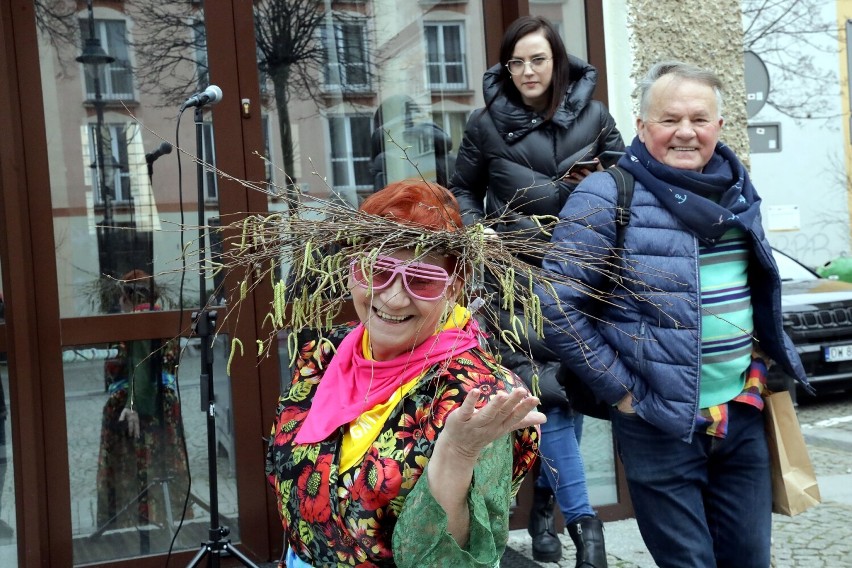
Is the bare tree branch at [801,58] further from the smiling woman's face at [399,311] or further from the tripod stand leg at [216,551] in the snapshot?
the smiling woman's face at [399,311]

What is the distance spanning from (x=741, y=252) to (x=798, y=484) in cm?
75

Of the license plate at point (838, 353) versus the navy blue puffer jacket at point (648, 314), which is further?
the license plate at point (838, 353)

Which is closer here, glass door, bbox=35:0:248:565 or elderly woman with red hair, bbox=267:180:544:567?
elderly woman with red hair, bbox=267:180:544:567

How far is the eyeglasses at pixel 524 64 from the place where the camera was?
13.5 ft

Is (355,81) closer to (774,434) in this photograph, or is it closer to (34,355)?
(34,355)

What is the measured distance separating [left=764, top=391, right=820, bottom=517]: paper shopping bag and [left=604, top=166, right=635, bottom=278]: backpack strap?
2.15 ft

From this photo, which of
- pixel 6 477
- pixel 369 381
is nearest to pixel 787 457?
pixel 369 381

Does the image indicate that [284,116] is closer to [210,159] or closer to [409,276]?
[210,159]

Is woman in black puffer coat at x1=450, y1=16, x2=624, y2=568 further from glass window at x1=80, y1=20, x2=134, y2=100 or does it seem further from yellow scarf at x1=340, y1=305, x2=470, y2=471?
yellow scarf at x1=340, y1=305, x2=470, y2=471

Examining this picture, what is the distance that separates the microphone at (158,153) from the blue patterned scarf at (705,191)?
2.26 meters

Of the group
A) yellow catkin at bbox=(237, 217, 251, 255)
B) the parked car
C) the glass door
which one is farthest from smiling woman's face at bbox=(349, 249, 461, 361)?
the parked car

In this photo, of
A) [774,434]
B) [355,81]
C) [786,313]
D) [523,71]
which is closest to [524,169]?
[523,71]

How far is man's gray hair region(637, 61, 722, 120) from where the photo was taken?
3049mm

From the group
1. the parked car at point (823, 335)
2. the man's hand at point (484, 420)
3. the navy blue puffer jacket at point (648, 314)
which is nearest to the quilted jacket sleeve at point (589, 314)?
the navy blue puffer jacket at point (648, 314)
